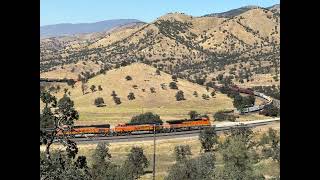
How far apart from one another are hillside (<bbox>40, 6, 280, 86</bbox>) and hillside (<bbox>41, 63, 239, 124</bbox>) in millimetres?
14114

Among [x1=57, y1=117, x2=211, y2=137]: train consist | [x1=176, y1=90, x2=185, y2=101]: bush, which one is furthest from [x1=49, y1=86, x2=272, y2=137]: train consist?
[x1=176, y1=90, x2=185, y2=101]: bush

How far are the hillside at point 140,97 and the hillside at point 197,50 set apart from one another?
14.1m

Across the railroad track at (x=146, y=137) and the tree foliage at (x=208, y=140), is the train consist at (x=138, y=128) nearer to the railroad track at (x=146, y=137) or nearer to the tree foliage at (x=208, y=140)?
the railroad track at (x=146, y=137)

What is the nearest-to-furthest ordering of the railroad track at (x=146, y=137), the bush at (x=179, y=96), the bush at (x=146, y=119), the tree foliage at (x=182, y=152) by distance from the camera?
the tree foliage at (x=182, y=152) < the railroad track at (x=146, y=137) < the bush at (x=146, y=119) < the bush at (x=179, y=96)

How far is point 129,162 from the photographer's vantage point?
81.4 feet

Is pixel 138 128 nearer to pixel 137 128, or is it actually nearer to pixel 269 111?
pixel 137 128

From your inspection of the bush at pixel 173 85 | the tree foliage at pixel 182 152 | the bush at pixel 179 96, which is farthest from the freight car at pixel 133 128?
the bush at pixel 173 85

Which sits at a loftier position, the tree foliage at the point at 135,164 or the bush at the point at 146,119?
the bush at the point at 146,119

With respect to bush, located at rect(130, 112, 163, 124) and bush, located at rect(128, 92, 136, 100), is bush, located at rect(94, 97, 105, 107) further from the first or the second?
bush, located at rect(130, 112, 163, 124)

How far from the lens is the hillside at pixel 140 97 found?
50.5 m

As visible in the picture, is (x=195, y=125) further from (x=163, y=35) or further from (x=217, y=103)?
(x=163, y=35)

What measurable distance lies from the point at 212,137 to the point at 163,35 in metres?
69.7
